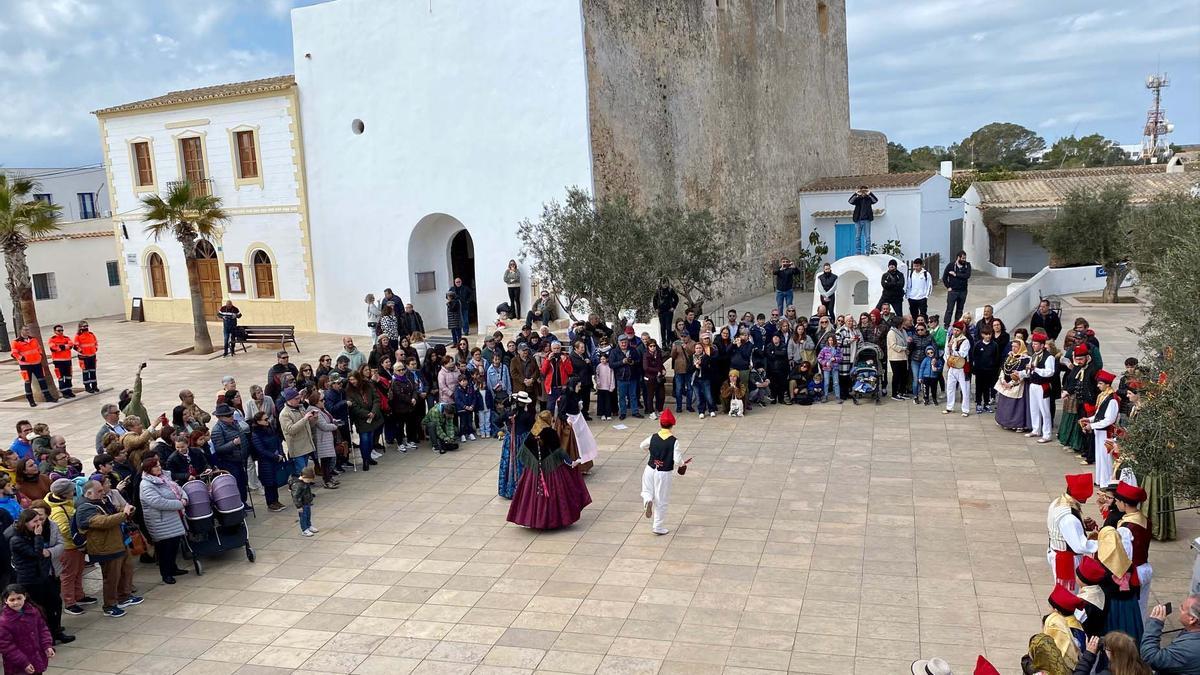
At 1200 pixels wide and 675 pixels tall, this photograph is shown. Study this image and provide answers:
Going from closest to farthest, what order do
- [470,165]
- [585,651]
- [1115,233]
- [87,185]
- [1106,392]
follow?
[585,651]
[1106,392]
[470,165]
[1115,233]
[87,185]

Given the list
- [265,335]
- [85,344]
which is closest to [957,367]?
[265,335]

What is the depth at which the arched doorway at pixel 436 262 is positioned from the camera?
23.4 meters

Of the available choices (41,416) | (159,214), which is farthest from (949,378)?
(159,214)

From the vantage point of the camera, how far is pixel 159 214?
21359mm

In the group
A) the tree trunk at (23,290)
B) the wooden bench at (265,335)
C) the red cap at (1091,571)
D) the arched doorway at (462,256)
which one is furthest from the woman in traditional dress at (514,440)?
the arched doorway at (462,256)

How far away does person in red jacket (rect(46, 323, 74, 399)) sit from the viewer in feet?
59.4

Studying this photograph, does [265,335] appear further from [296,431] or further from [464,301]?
[296,431]

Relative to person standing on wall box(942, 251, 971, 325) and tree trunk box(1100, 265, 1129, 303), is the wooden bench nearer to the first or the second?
person standing on wall box(942, 251, 971, 325)

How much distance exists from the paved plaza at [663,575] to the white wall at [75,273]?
22911 millimetres

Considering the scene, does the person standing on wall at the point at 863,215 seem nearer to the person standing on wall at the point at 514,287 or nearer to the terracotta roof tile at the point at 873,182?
the terracotta roof tile at the point at 873,182

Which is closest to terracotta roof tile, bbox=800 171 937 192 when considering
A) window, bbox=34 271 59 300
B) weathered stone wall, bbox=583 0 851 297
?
weathered stone wall, bbox=583 0 851 297

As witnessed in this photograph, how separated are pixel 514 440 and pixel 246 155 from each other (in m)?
17.2

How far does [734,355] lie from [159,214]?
47.1ft

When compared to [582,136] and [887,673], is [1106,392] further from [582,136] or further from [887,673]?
[582,136]
